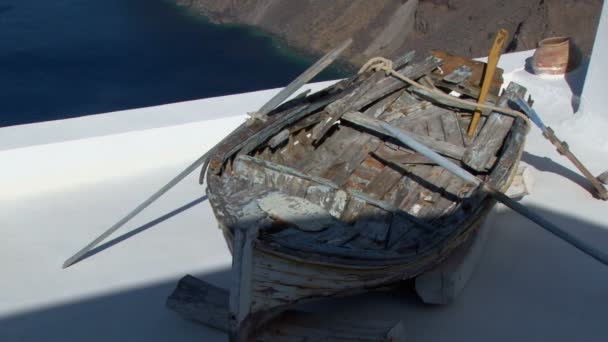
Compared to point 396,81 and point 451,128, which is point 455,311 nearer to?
point 451,128

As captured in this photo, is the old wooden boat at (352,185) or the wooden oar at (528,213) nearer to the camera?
the old wooden boat at (352,185)

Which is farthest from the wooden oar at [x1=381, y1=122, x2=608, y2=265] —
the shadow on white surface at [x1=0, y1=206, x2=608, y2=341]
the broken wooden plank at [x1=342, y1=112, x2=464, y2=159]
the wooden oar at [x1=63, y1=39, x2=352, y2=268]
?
the wooden oar at [x1=63, y1=39, x2=352, y2=268]

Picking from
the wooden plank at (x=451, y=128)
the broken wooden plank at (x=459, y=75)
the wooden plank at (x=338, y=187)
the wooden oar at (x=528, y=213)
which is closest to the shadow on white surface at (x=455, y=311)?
the wooden oar at (x=528, y=213)

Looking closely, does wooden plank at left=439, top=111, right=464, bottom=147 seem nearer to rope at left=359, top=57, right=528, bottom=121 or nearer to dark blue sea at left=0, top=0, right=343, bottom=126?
rope at left=359, top=57, right=528, bottom=121

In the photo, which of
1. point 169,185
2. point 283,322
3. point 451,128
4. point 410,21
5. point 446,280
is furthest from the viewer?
point 410,21

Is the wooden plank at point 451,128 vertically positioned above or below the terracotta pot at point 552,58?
below

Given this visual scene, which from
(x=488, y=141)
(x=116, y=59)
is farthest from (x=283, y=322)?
(x=116, y=59)

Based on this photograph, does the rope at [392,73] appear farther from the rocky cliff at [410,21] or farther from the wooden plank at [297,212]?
the rocky cliff at [410,21]
